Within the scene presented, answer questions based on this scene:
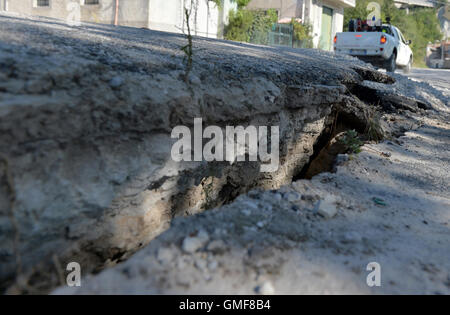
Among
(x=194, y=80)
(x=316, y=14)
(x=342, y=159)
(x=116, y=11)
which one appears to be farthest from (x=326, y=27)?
(x=194, y=80)

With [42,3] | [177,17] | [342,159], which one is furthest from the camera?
[42,3]

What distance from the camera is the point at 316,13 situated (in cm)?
1820

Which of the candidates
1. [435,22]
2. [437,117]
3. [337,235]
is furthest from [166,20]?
[435,22]

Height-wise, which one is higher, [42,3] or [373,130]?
[42,3]

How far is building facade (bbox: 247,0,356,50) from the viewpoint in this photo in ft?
57.6

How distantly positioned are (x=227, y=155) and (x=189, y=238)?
95 cm

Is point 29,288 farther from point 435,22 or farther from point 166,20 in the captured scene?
point 435,22

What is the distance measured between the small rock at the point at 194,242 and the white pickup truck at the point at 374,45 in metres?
10.1

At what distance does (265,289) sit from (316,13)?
62.7ft

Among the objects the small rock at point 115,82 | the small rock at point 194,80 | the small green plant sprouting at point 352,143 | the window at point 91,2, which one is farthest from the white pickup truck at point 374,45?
the small rock at point 115,82

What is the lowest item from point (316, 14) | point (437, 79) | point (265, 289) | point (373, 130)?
point (265, 289)

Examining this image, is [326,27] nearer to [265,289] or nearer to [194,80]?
[194,80]

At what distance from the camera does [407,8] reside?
33.5 m

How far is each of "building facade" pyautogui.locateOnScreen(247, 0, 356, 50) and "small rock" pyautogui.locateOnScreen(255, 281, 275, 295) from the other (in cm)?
1758
